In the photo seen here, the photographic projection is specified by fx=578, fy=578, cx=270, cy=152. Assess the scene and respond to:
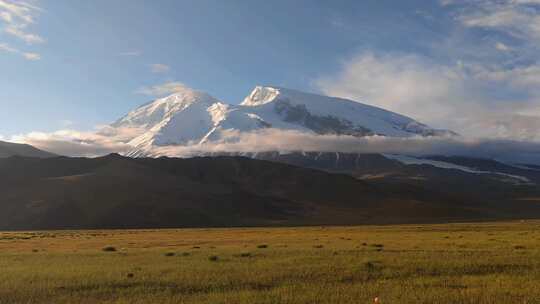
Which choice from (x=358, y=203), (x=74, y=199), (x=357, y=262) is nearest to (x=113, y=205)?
(x=74, y=199)

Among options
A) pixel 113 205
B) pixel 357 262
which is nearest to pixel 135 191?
pixel 113 205

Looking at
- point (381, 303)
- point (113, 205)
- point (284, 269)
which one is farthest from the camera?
point (113, 205)

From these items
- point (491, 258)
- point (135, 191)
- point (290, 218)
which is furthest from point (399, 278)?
point (135, 191)

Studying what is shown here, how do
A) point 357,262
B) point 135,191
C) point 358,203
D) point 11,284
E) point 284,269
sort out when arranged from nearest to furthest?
1. point 11,284
2. point 284,269
3. point 357,262
4. point 135,191
5. point 358,203

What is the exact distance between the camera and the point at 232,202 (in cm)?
17750

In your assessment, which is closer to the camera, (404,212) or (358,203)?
(404,212)

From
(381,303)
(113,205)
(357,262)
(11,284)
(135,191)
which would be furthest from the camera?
(135,191)

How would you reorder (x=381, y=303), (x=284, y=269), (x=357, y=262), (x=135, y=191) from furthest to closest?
(x=135, y=191), (x=357, y=262), (x=284, y=269), (x=381, y=303)

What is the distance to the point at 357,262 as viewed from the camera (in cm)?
2730

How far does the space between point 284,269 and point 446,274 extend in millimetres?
6834

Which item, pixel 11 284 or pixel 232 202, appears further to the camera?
pixel 232 202

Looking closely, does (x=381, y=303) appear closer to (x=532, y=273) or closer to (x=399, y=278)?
(x=399, y=278)

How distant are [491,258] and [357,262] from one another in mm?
6767

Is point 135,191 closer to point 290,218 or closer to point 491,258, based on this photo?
point 290,218
